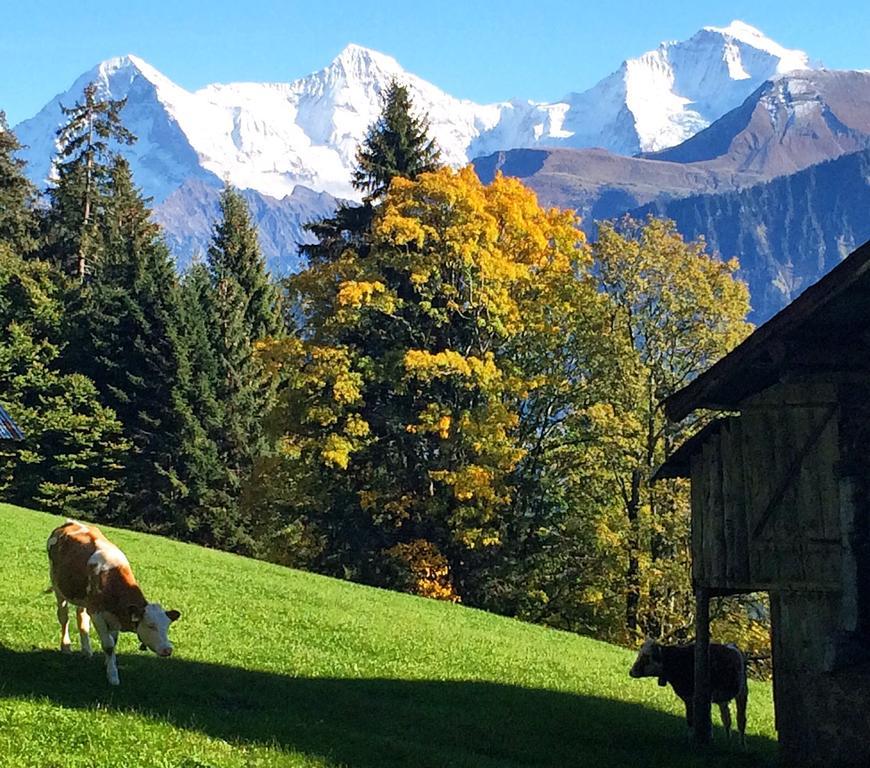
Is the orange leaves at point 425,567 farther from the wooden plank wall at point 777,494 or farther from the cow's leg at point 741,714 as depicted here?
the wooden plank wall at point 777,494

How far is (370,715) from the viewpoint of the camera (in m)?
15.3

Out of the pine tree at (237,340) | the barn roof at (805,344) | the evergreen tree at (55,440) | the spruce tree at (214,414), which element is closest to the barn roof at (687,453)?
the barn roof at (805,344)

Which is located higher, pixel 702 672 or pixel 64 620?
pixel 64 620

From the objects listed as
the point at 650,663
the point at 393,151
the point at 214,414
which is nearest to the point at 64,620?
the point at 650,663

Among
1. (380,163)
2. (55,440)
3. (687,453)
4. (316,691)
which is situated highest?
(380,163)

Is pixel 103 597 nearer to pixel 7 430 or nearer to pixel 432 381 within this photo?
pixel 7 430

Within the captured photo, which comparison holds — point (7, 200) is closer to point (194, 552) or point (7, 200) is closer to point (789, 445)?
point (194, 552)

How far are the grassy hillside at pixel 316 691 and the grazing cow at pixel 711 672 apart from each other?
2.11 ft

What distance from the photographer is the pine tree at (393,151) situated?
48.3m

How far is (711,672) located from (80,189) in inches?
2367

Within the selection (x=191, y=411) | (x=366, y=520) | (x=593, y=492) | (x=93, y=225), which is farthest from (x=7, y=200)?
(x=593, y=492)

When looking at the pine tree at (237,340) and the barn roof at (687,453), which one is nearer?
the barn roof at (687,453)

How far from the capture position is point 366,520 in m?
37.9

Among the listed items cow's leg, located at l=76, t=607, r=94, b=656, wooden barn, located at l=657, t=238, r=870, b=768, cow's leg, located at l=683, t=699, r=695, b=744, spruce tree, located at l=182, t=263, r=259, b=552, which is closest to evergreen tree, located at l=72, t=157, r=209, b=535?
spruce tree, located at l=182, t=263, r=259, b=552
